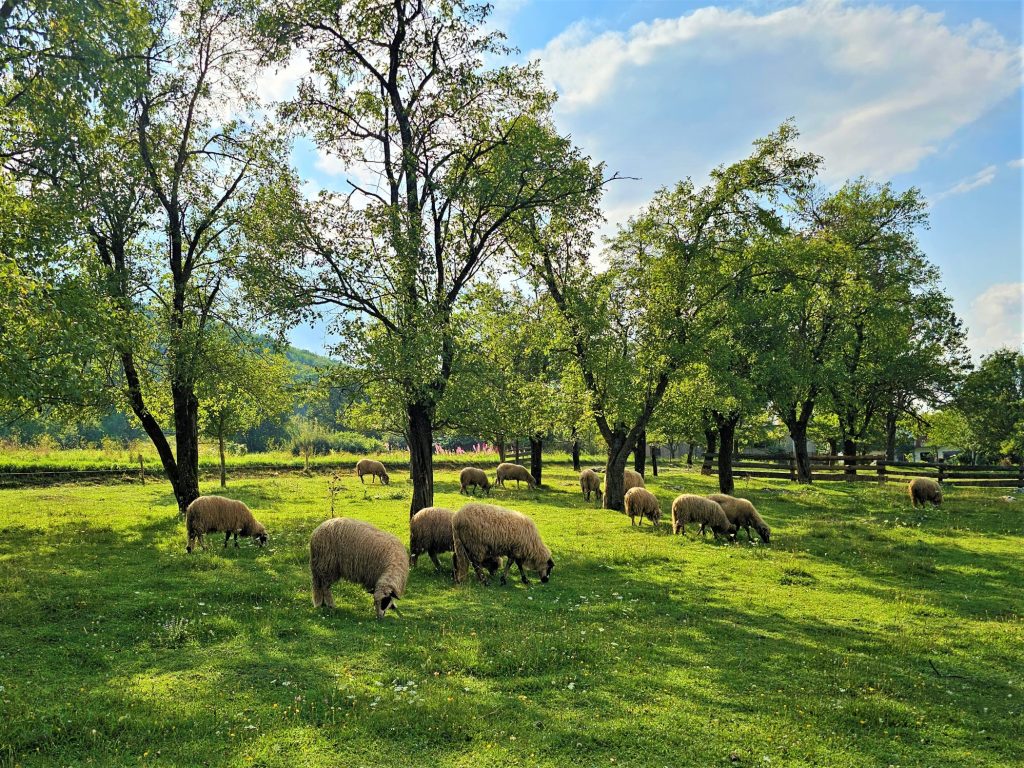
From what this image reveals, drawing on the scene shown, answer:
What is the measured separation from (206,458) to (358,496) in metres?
25.3

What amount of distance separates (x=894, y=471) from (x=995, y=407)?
41.6 feet

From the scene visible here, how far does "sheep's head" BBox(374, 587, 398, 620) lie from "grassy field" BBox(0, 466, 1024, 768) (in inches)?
9.5

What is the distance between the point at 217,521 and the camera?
15.4m

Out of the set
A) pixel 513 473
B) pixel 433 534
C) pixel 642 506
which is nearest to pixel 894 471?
pixel 513 473

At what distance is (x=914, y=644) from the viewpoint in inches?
376

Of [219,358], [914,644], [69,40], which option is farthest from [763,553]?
[69,40]

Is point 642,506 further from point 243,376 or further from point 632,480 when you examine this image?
point 243,376

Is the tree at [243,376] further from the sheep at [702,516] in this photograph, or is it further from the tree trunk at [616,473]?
the tree trunk at [616,473]

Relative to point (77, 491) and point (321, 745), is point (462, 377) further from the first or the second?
point (77, 491)

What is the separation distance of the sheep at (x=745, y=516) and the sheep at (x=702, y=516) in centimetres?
26

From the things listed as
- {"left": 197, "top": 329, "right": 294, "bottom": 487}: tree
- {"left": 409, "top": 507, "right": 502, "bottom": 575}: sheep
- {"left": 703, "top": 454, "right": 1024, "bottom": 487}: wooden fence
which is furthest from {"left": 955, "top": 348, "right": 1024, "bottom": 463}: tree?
{"left": 197, "top": 329, "right": 294, "bottom": 487}: tree

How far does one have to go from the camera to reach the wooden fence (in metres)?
34.0

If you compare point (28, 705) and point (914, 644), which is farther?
point (914, 644)

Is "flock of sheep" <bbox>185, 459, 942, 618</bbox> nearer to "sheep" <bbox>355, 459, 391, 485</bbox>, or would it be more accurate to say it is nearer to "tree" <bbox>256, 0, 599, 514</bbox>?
"tree" <bbox>256, 0, 599, 514</bbox>
